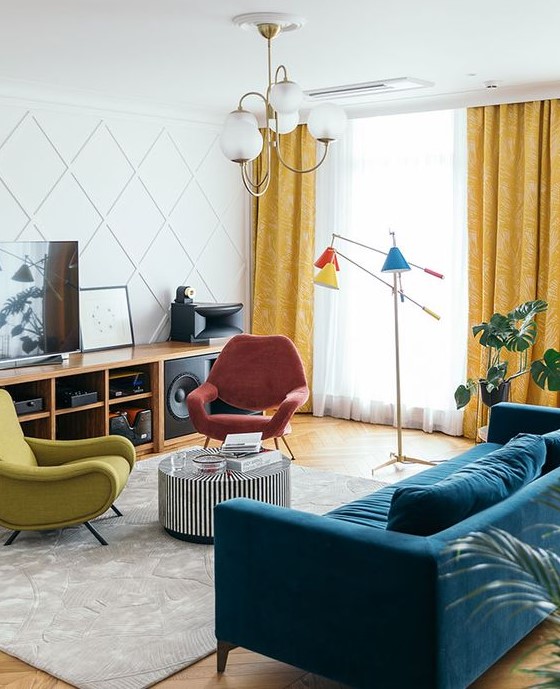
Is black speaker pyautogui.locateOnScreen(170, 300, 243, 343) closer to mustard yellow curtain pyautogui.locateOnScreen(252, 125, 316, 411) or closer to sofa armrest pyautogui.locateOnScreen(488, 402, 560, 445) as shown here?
mustard yellow curtain pyautogui.locateOnScreen(252, 125, 316, 411)

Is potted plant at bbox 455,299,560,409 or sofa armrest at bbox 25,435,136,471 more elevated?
potted plant at bbox 455,299,560,409

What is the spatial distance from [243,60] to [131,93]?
1.34 m

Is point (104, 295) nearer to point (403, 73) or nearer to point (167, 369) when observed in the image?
point (167, 369)

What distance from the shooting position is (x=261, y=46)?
14.4 ft

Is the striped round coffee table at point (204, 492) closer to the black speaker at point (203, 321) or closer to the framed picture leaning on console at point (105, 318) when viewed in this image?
the framed picture leaning on console at point (105, 318)

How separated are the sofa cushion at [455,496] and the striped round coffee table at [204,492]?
1259 millimetres

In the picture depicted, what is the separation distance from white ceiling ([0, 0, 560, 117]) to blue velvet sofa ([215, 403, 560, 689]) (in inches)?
81.4

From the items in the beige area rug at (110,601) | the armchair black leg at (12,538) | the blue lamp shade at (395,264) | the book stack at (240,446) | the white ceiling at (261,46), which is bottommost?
the beige area rug at (110,601)

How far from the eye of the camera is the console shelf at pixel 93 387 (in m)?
5.18

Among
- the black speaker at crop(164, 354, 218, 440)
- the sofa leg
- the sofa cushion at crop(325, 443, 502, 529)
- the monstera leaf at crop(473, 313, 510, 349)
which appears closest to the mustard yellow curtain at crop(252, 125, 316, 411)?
the black speaker at crop(164, 354, 218, 440)

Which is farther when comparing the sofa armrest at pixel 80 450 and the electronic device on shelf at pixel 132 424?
the electronic device on shelf at pixel 132 424

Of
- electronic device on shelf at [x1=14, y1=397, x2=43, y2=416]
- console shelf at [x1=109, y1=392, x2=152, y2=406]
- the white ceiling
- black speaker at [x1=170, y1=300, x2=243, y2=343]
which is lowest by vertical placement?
console shelf at [x1=109, y1=392, x2=152, y2=406]

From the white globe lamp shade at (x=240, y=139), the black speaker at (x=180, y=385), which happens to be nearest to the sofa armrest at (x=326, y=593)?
the white globe lamp shade at (x=240, y=139)

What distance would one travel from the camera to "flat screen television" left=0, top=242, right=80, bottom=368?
205 inches
